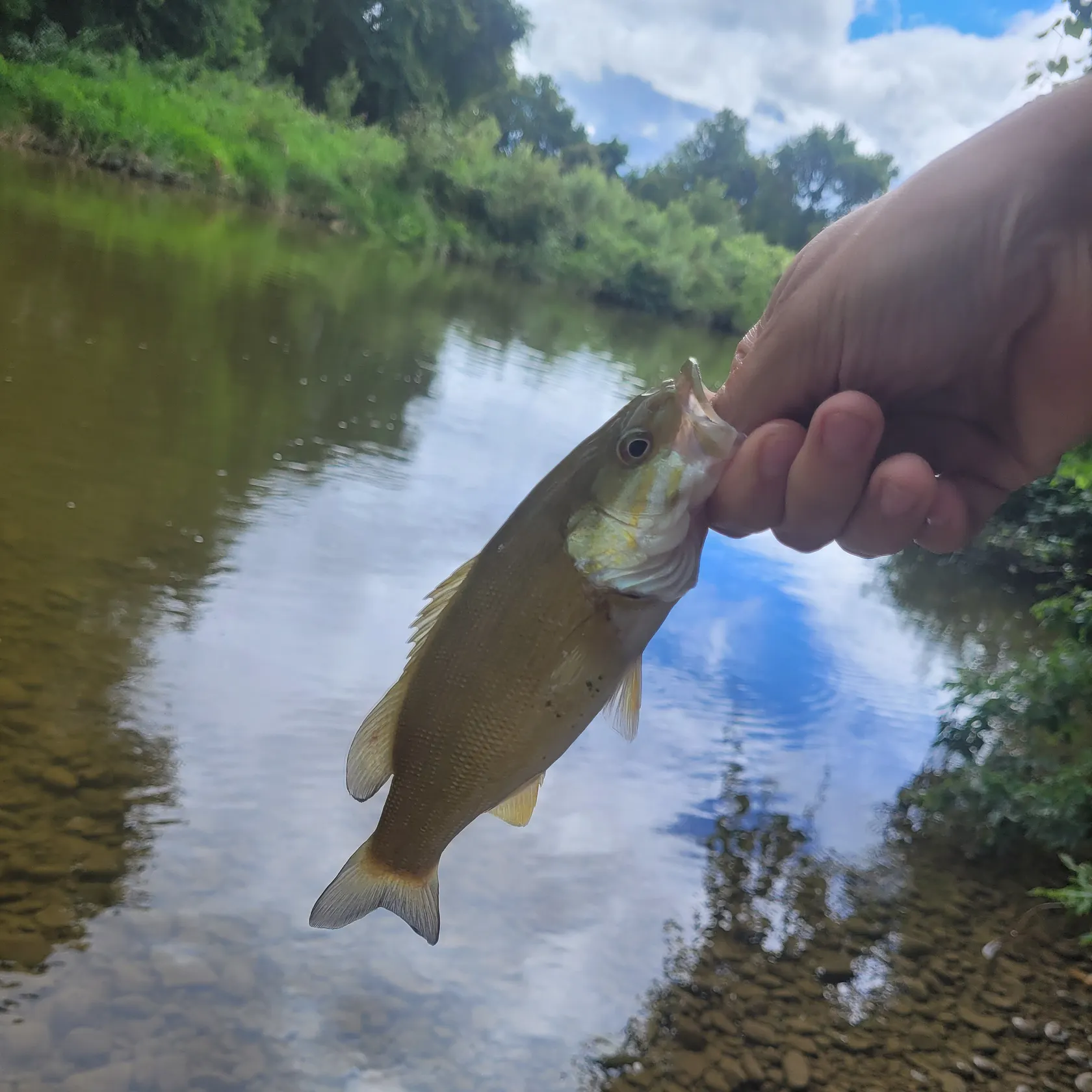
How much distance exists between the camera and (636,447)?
1.92 m

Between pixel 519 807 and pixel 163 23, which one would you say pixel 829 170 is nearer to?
pixel 163 23

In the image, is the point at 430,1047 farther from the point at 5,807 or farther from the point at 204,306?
the point at 204,306

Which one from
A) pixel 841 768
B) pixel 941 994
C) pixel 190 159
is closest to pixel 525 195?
pixel 190 159

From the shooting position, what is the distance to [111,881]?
354 centimetres

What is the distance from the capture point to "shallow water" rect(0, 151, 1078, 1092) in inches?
132

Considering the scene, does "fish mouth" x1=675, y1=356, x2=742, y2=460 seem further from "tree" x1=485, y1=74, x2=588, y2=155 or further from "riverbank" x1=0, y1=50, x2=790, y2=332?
"tree" x1=485, y1=74, x2=588, y2=155

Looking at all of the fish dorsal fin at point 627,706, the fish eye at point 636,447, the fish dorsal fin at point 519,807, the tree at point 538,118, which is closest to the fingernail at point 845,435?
the fish eye at point 636,447

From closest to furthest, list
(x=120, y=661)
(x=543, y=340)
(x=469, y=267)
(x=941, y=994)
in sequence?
(x=941, y=994)
(x=120, y=661)
(x=543, y=340)
(x=469, y=267)

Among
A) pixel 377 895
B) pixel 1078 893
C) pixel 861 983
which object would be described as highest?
pixel 377 895

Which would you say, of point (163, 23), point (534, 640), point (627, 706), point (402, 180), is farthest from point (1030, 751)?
point (402, 180)

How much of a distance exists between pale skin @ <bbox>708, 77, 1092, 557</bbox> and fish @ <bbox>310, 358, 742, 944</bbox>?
0.28m

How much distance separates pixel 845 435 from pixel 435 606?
960 millimetres

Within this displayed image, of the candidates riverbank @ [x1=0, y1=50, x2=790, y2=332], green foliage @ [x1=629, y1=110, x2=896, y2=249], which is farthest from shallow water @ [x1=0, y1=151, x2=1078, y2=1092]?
green foliage @ [x1=629, y1=110, x2=896, y2=249]

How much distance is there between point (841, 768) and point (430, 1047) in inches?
138
